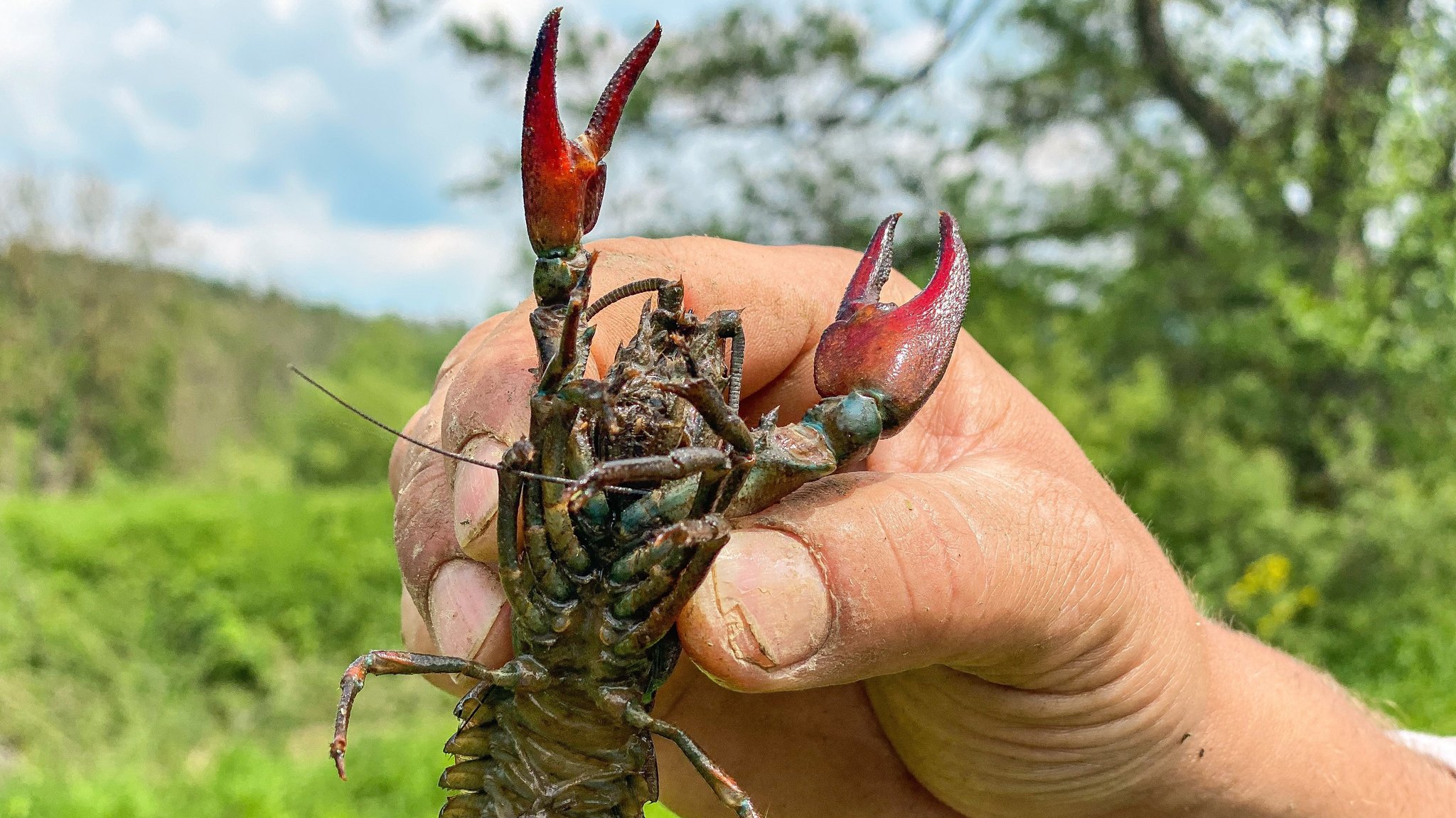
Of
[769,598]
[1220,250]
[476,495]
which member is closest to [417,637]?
[476,495]

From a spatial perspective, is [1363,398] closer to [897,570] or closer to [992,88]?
[992,88]

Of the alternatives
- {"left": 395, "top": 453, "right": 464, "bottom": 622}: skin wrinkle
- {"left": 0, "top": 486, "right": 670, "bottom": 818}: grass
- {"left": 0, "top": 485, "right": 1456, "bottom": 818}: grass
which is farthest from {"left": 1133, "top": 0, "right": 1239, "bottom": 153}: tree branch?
{"left": 395, "top": 453, "right": 464, "bottom": 622}: skin wrinkle

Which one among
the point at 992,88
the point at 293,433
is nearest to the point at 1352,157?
the point at 992,88

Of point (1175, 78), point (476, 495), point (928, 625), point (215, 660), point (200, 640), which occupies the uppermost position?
point (476, 495)

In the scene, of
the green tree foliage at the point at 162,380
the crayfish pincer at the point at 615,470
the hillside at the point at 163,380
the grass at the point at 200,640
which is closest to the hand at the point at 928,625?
the crayfish pincer at the point at 615,470

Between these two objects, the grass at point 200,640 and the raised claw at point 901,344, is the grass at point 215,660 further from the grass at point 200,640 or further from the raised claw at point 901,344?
the raised claw at point 901,344

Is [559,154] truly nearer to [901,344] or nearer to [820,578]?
[901,344]

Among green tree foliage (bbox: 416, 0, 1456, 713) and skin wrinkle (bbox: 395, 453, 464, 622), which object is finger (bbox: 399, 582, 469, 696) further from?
green tree foliage (bbox: 416, 0, 1456, 713)
